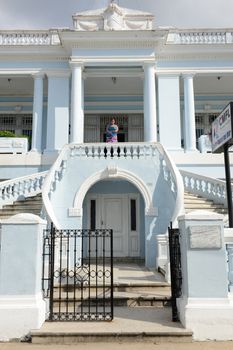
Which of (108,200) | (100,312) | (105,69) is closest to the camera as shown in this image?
(100,312)

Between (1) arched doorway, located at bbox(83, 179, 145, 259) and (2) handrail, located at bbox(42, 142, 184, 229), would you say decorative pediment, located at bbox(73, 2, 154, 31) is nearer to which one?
(2) handrail, located at bbox(42, 142, 184, 229)

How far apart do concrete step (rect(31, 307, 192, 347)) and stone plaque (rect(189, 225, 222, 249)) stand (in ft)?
4.26

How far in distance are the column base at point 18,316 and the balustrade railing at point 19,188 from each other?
724 cm

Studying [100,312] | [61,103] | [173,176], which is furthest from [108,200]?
[100,312]

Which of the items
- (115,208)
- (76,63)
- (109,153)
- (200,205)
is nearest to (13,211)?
(115,208)

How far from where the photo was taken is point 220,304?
19.3 ft

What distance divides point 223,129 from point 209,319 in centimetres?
363

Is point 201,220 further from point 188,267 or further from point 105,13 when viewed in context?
point 105,13

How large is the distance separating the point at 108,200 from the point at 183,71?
7.31m

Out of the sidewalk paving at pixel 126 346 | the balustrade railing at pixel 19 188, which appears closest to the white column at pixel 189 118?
the balustrade railing at pixel 19 188

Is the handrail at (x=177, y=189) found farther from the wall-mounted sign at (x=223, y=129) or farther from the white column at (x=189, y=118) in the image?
the white column at (x=189, y=118)

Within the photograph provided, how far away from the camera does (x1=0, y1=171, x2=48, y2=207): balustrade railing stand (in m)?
12.9

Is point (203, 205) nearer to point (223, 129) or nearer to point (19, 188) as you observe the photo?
point (223, 129)

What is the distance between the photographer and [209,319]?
580cm
